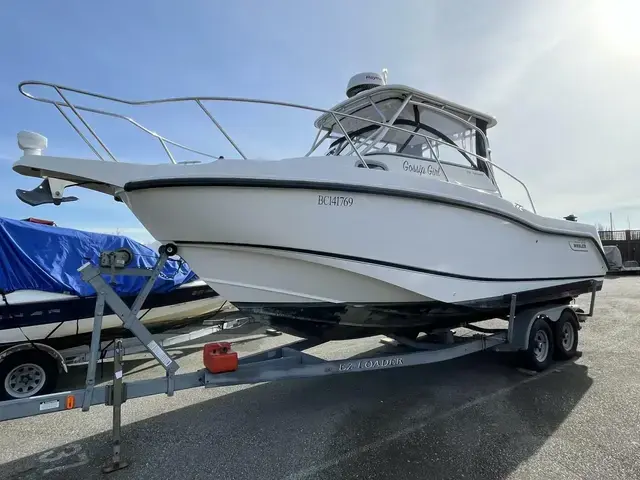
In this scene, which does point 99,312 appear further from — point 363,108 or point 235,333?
point 235,333

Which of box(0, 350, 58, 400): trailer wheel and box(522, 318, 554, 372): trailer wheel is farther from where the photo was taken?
box(522, 318, 554, 372): trailer wheel

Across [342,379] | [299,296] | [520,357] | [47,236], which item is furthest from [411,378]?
[47,236]

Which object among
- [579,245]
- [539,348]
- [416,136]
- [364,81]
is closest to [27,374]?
[364,81]

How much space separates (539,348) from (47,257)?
20.1 ft

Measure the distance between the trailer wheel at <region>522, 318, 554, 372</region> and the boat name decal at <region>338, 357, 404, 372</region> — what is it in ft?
6.53

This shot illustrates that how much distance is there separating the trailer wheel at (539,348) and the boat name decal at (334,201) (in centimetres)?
309

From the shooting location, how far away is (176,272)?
6316 mm

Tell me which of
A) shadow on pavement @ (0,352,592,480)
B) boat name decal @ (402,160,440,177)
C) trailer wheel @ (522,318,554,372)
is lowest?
shadow on pavement @ (0,352,592,480)

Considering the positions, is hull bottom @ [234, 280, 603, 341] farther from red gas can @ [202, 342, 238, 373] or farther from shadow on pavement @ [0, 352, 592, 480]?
shadow on pavement @ [0, 352, 592, 480]

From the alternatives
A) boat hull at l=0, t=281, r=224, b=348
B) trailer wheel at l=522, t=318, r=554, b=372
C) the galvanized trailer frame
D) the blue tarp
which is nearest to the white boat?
the galvanized trailer frame

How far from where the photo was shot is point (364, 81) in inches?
187

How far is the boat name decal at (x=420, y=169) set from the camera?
4.18 metres

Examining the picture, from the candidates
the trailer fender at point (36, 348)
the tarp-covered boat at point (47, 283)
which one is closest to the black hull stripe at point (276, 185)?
the tarp-covered boat at point (47, 283)

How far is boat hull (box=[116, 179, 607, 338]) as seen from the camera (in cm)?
311
